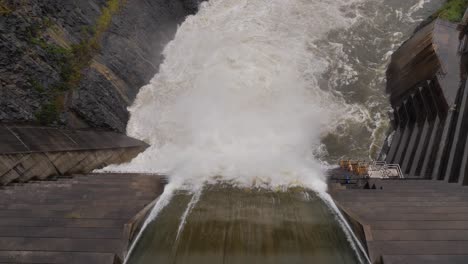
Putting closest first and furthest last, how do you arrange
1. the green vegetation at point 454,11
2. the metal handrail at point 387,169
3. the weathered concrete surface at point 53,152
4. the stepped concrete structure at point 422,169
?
the stepped concrete structure at point 422,169
the weathered concrete surface at point 53,152
the metal handrail at point 387,169
the green vegetation at point 454,11

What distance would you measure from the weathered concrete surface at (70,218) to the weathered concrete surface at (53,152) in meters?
0.96

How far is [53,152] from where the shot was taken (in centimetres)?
1374

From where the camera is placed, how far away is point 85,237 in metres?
7.36

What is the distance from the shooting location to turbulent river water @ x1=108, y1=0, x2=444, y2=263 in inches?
344

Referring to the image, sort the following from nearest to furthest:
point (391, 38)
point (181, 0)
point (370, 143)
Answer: point (370, 143), point (391, 38), point (181, 0)

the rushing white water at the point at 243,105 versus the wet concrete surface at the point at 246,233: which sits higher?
the rushing white water at the point at 243,105

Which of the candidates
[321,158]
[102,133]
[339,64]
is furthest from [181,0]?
[321,158]

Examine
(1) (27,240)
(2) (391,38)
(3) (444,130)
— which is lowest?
(1) (27,240)

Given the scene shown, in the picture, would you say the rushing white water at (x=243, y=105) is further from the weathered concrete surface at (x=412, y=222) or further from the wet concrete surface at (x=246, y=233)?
the weathered concrete surface at (x=412, y=222)

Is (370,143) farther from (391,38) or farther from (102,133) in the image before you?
(102,133)

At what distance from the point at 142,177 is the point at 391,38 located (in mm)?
22478

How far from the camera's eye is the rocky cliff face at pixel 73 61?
14516 mm

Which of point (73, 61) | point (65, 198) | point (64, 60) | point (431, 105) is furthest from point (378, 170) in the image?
point (64, 60)

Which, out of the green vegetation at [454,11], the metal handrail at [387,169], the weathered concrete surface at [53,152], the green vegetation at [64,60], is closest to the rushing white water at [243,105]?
the weathered concrete surface at [53,152]
